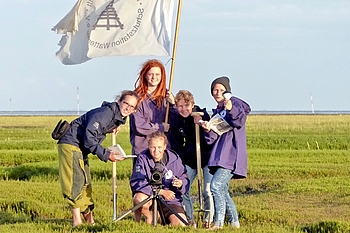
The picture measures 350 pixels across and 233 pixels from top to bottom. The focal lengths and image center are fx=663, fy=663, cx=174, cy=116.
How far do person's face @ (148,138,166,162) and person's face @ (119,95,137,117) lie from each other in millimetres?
466

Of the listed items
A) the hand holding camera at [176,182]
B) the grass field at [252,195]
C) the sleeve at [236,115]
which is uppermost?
the sleeve at [236,115]

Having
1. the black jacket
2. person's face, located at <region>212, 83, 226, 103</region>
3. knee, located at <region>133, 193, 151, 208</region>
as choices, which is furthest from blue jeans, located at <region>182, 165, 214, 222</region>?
person's face, located at <region>212, 83, 226, 103</region>

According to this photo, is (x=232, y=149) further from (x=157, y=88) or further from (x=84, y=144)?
(x=84, y=144)

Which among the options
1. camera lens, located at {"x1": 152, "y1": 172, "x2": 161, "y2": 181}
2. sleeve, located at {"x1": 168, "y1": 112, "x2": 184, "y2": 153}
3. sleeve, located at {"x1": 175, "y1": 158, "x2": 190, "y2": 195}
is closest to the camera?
camera lens, located at {"x1": 152, "y1": 172, "x2": 161, "y2": 181}

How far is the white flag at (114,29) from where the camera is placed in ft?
30.0

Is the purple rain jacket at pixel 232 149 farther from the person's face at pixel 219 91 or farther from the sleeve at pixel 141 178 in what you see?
the sleeve at pixel 141 178

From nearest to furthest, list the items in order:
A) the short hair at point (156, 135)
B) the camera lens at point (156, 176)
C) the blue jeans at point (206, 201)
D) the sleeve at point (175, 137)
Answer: the camera lens at point (156, 176)
the short hair at point (156, 135)
the blue jeans at point (206, 201)
the sleeve at point (175, 137)

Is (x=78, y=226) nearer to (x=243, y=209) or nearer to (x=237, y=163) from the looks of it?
(x=237, y=163)

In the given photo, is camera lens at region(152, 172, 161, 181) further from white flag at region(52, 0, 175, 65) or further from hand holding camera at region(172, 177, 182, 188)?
white flag at region(52, 0, 175, 65)

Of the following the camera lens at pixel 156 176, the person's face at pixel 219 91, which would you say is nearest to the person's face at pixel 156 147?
the camera lens at pixel 156 176

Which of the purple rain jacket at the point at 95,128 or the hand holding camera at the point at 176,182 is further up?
the purple rain jacket at the point at 95,128

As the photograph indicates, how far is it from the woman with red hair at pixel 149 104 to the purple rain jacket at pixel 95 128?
0.26 metres

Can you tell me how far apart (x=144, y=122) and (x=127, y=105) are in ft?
1.38

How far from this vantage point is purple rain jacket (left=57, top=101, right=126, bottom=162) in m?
7.76
